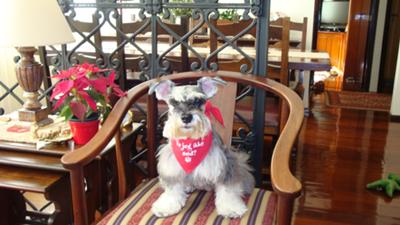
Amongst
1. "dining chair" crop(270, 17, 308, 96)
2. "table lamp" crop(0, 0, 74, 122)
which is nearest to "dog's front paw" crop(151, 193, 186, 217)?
"table lamp" crop(0, 0, 74, 122)

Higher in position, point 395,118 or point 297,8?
point 297,8

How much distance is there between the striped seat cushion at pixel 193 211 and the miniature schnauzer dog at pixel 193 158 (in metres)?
0.02

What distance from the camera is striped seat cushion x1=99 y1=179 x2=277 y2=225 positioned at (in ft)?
3.72

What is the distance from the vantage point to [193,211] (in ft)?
3.91

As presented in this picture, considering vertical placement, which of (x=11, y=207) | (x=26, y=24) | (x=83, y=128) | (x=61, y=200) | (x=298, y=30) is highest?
(x=26, y=24)

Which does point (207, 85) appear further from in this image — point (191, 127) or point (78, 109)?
point (78, 109)

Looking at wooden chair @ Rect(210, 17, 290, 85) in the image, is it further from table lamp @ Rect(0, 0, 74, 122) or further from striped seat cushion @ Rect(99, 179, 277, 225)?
striped seat cushion @ Rect(99, 179, 277, 225)

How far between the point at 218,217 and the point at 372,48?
211 inches

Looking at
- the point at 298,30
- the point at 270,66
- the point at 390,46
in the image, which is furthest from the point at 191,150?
the point at 390,46

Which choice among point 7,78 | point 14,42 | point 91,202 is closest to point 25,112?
point 14,42

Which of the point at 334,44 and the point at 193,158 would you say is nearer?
the point at 193,158

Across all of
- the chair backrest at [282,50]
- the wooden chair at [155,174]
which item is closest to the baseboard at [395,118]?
the chair backrest at [282,50]

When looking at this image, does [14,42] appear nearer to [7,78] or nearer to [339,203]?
[7,78]

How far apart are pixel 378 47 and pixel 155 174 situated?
17.0 feet
